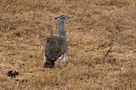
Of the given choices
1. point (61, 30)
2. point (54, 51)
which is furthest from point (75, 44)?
point (54, 51)

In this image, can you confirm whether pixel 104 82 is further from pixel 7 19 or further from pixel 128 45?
pixel 7 19

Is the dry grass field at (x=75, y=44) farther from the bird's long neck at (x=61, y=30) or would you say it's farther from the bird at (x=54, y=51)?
the bird's long neck at (x=61, y=30)

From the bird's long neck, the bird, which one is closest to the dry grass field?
the bird

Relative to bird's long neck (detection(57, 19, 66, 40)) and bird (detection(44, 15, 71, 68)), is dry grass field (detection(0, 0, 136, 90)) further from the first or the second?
bird's long neck (detection(57, 19, 66, 40))

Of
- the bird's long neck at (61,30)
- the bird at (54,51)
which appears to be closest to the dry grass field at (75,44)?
the bird at (54,51)

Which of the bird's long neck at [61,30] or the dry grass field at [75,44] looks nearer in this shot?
the dry grass field at [75,44]

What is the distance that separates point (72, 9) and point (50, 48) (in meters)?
4.92

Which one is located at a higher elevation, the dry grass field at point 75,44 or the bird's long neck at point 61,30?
the bird's long neck at point 61,30

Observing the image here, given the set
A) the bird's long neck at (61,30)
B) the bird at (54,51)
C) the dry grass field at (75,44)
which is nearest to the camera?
the dry grass field at (75,44)

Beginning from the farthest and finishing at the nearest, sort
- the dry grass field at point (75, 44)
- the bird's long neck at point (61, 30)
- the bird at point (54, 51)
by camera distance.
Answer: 1. the bird's long neck at point (61, 30)
2. the bird at point (54, 51)
3. the dry grass field at point (75, 44)

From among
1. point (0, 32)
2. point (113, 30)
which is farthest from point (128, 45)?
point (0, 32)

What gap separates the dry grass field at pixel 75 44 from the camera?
8.86 m

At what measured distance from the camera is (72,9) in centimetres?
1403

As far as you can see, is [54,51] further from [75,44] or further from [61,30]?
[75,44]
